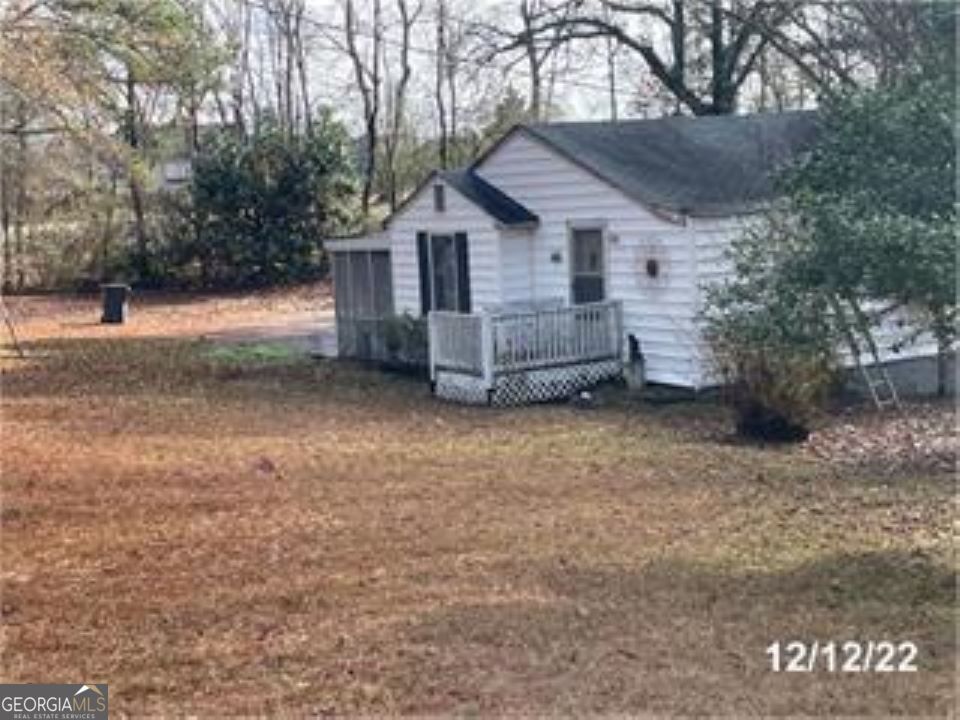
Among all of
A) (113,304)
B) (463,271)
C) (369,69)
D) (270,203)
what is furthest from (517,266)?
(369,69)

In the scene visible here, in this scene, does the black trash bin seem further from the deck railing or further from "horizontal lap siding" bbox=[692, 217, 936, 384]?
"horizontal lap siding" bbox=[692, 217, 936, 384]

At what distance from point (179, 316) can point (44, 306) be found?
4.71 meters

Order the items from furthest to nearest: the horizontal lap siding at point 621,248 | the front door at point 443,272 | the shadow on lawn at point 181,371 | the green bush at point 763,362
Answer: the front door at point 443,272
the shadow on lawn at point 181,371
the horizontal lap siding at point 621,248
the green bush at point 763,362

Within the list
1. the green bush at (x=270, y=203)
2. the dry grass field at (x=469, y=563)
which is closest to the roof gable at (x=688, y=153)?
the dry grass field at (x=469, y=563)

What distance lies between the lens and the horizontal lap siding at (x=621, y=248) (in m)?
16.3

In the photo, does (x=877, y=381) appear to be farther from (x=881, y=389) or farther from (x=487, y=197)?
(x=487, y=197)

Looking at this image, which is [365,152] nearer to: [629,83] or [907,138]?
Answer: [629,83]

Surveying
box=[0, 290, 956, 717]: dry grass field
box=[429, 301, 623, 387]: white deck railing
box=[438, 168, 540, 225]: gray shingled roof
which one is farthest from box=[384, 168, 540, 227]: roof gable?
box=[0, 290, 956, 717]: dry grass field

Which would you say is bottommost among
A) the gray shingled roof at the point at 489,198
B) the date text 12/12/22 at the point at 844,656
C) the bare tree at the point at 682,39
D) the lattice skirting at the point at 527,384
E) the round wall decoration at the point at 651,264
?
the date text 12/12/22 at the point at 844,656

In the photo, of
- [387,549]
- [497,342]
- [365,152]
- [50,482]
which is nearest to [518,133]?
[497,342]

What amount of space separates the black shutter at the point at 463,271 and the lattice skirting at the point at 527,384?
2.01 metres

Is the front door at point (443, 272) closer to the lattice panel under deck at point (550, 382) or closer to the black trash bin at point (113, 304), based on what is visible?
the lattice panel under deck at point (550, 382)

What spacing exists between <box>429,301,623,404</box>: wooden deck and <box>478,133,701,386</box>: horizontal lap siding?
45cm

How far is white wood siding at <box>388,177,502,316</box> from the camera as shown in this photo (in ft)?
59.9
